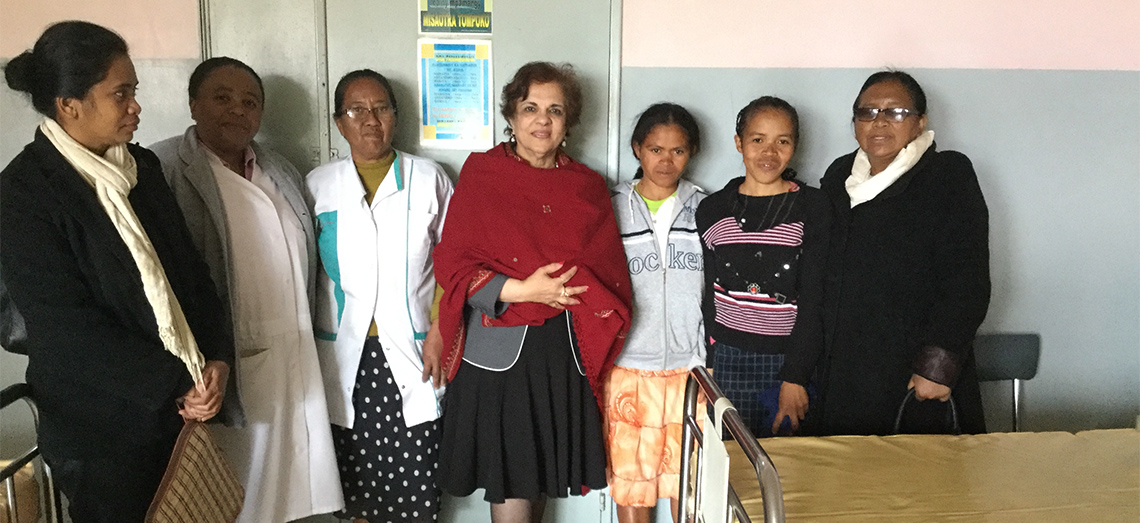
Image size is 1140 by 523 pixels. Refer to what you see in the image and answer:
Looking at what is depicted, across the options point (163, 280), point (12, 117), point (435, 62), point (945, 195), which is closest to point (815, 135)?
point (945, 195)

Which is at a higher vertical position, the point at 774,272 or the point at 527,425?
the point at 774,272

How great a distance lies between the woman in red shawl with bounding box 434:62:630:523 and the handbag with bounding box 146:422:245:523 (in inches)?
23.2

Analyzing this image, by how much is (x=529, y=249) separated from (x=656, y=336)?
513 millimetres

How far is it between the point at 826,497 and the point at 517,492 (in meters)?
0.89

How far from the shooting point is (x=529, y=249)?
1.97 meters

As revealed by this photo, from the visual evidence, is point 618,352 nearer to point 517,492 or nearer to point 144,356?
point 517,492

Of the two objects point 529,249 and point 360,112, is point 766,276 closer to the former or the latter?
point 529,249

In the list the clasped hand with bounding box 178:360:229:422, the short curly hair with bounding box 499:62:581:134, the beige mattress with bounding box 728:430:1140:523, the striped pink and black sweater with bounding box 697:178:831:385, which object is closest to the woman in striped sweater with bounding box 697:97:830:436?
the striped pink and black sweater with bounding box 697:178:831:385

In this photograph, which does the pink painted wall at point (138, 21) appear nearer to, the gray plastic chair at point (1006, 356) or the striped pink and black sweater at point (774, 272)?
the striped pink and black sweater at point (774, 272)

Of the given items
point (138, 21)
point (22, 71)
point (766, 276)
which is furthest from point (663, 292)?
point (138, 21)

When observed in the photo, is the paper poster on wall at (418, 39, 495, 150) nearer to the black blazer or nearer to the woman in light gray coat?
the woman in light gray coat

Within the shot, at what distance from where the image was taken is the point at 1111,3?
8.18 ft

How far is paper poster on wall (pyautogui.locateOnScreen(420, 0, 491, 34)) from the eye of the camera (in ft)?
7.55

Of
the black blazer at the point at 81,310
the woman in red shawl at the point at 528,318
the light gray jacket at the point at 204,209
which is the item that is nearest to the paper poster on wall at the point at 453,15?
the woman in red shawl at the point at 528,318
